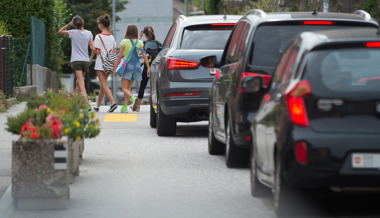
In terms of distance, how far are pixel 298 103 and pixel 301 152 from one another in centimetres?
39

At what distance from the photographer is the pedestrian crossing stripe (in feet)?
60.2

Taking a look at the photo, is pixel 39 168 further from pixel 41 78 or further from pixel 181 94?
pixel 41 78

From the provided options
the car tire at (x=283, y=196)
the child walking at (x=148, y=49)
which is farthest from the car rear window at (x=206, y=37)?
the car tire at (x=283, y=196)

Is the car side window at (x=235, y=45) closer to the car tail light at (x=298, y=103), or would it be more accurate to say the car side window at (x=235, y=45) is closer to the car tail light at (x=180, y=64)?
the car tail light at (x=180, y=64)

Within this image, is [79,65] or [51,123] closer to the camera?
[51,123]

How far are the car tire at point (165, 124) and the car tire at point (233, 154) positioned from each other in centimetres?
389

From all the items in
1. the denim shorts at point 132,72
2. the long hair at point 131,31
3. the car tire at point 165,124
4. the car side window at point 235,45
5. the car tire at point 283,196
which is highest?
the car side window at point 235,45

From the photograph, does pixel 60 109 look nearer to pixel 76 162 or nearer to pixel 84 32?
pixel 76 162

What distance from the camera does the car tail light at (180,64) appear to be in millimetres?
13750

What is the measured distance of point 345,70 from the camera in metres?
7.19

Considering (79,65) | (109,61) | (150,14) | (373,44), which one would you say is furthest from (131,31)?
(150,14)

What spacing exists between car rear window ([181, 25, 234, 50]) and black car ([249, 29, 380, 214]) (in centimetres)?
626

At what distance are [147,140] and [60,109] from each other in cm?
490

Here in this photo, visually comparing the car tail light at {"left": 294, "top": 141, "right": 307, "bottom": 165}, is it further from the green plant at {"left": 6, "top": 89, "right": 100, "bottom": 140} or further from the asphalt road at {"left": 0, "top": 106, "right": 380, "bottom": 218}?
the green plant at {"left": 6, "top": 89, "right": 100, "bottom": 140}
